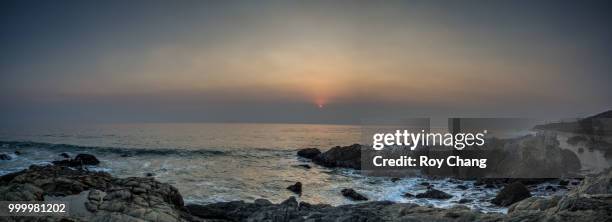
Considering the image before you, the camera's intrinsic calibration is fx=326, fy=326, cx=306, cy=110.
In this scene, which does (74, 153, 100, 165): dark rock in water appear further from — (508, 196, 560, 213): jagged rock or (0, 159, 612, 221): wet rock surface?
(508, 196, 560, 213): jagged rock

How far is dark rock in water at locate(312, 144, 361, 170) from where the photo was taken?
51.3 m

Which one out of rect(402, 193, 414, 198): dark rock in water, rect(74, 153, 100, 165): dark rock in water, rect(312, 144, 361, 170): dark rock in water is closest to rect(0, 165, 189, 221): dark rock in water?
rect(402, 193, 414, 198): dark rock in water

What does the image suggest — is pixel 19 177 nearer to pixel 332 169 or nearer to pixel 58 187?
pixel 58 187

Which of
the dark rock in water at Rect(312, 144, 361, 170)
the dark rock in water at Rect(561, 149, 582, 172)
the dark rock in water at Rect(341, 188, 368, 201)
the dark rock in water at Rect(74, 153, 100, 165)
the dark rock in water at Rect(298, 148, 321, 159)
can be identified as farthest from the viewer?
the dark rock in water at Rect(298, 148, 321, 159)

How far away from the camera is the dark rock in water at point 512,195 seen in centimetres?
2480

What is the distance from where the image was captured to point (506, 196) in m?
25.5

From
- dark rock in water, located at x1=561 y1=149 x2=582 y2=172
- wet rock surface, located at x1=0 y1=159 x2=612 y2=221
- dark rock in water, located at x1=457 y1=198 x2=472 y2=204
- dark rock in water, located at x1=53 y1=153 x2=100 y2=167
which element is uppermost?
wet rock surface, located at x1=0 y1=159 x2=612 y2=221

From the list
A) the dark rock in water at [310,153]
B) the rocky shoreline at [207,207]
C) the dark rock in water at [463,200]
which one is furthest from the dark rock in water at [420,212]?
the dark rock in water at [310,153]

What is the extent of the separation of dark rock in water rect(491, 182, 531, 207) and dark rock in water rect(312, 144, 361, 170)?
2500cm

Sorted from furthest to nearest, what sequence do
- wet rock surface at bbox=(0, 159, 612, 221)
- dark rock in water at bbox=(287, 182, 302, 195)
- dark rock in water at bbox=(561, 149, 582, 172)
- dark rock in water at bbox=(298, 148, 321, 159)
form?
dark rock in water at bbox=(298, 148, 321, 159)
dark rock in water at bbox=(561, 149, 582, 172)
dark rock in water at bbox=(287, 182, 302, 195)
wet rock surface at bbox=(0, 159, 612, 221)

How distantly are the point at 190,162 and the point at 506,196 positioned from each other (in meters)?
44.4

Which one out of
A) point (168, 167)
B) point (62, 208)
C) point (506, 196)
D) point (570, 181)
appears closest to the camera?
point (62, 208)

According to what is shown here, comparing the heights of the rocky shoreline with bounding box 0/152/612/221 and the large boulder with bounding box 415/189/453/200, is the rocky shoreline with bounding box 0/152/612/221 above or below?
above

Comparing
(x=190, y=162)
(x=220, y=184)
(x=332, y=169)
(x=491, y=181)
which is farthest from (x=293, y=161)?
(x=491, y=181)
